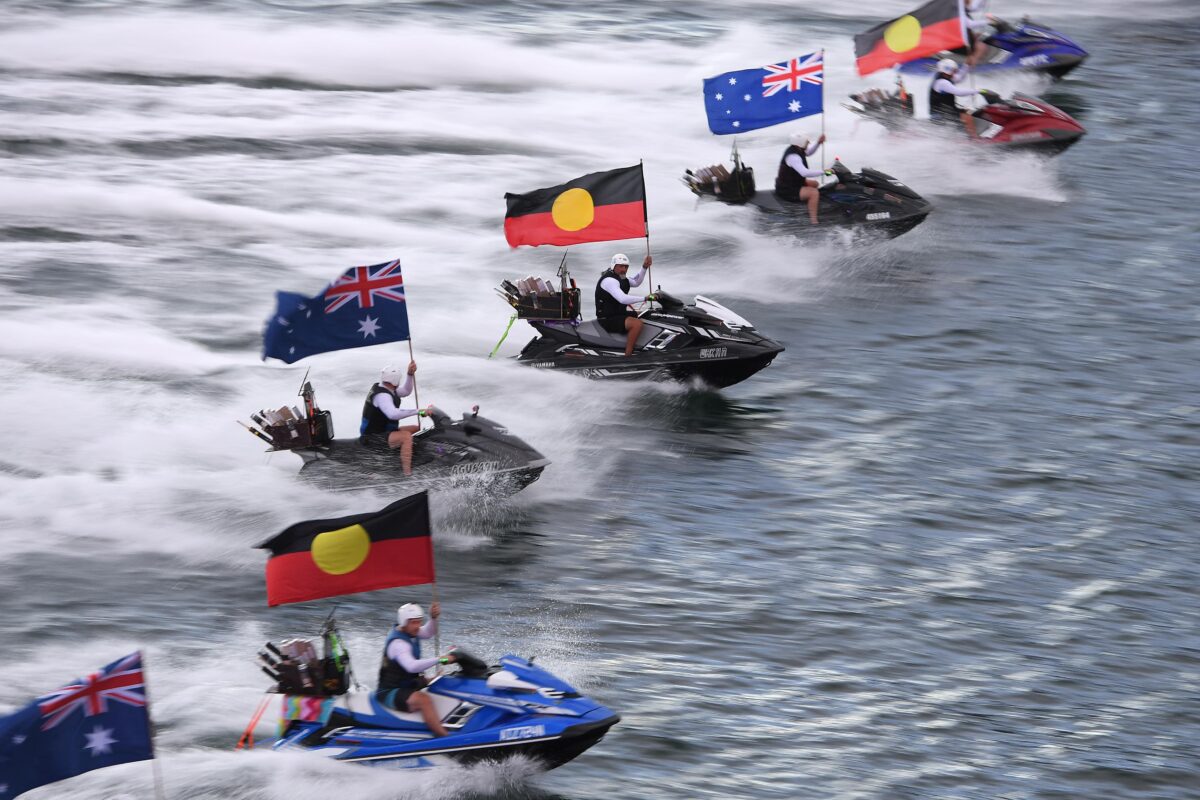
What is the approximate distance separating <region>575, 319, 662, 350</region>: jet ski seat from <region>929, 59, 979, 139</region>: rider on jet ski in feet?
40.5

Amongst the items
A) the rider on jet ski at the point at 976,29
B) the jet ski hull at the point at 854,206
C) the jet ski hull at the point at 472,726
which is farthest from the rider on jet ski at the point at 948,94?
the jet ski hull at the point at 472,726

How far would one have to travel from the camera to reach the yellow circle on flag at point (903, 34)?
1281 inches

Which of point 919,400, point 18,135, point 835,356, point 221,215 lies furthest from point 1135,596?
point 18,135

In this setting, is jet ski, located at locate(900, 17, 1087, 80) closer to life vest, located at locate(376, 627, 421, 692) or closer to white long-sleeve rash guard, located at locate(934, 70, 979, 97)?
white long-sleeve rash guard, located at locate(934, 70, 979, 97)

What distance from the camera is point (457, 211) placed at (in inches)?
1410

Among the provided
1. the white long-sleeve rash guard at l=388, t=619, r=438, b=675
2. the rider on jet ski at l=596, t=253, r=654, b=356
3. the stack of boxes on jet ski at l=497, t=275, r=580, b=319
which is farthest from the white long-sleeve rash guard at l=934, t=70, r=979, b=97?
the white long-sleeve rash guard at l=388, t=619, r=438, b=675

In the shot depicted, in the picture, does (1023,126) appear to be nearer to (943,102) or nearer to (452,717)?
(943,102)

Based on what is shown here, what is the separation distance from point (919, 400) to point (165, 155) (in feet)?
72.1

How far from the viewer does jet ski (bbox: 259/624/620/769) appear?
14664mm

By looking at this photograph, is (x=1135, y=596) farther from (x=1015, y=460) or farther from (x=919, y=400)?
(x=919, y=400)

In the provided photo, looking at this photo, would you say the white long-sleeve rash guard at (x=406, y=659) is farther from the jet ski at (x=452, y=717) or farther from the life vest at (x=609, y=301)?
the life vest at (x=609, y=301)

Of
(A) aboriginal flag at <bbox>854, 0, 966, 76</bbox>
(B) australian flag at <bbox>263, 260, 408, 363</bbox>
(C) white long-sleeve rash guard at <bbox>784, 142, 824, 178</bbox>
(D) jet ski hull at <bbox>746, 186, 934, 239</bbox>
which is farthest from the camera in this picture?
(A) aboriginal flag at <bbox>854, 0, 966, 76</bbox>

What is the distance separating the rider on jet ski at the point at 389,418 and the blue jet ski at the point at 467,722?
5345 millimetres

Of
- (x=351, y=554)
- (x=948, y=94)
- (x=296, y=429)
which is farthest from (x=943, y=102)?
(x=351, y=554)
